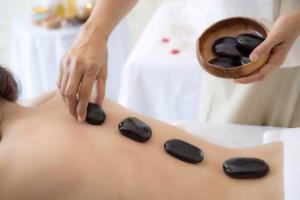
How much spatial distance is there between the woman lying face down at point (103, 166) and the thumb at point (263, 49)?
20cm

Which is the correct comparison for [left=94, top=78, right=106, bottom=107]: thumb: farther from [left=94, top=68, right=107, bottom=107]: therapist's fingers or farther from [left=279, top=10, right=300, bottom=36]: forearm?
[left=279, top=10, right=300, bottom=36]: forearm

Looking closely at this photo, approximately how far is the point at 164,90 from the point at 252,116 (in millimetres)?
519

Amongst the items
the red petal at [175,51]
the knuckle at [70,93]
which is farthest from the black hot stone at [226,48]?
the red petal at [175,51]

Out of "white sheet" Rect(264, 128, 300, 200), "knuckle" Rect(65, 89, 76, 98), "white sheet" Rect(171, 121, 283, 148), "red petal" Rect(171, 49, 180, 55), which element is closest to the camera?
"white sheet" Rect(264, 128, 300, 200)

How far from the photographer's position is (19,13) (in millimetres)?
2893

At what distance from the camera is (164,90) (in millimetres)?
1751

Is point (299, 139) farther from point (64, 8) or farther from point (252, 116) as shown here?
point (64, 8)

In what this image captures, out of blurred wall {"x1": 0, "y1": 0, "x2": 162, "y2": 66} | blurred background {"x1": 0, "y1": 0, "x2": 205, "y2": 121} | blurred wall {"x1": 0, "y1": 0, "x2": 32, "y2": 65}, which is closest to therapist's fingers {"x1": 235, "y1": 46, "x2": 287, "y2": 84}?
blurred background {"x1": 0, "y1": 0, "x2": 205, "y2": 121}

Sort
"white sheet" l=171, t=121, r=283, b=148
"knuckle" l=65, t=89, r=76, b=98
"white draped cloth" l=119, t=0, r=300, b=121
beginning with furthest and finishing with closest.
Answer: "white draped cloth" l=119, t=0, r=300, b=121
"white sheet" l=171, t=121, r=283, b=148
"knuckle" l=65, t=89, r=76, b=98

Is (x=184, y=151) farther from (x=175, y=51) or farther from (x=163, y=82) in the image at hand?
(x=175, y=51)

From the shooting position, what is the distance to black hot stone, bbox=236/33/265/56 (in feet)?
3.12

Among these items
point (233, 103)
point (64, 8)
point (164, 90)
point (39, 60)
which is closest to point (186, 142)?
point (233, 103)

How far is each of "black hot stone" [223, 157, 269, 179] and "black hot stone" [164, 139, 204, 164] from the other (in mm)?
60

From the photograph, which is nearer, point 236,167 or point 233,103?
point 236,167
